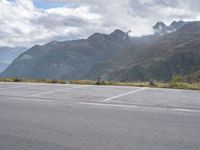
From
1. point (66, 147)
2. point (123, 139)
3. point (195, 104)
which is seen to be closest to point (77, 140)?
point (66, 147)

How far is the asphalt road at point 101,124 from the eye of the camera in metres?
5.80

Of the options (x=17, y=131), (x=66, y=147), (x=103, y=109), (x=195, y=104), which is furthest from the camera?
(x=195, y=104)

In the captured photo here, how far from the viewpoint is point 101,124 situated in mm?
7367

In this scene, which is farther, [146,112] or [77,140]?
[146,112]

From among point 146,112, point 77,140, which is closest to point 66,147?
point 77,140

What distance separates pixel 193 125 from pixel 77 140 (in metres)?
2.90

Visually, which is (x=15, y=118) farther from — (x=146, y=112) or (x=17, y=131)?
(x=146, y=112)

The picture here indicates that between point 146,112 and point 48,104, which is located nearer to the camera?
point 146,112

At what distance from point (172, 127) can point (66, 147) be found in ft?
8.76

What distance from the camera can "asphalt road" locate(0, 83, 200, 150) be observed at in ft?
19.0

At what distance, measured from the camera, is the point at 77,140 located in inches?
238

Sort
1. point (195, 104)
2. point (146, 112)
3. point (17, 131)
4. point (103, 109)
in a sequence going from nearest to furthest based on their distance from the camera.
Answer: point (17, 131) < point (146, 112) < point (103, 109) < point (195, 104)

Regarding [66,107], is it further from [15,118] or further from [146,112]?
[146,112]

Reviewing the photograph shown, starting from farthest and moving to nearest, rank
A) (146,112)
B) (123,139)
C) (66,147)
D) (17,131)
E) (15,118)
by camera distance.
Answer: (146,112) < (15,118) < (17,131) < (123,139) < (66,147)
